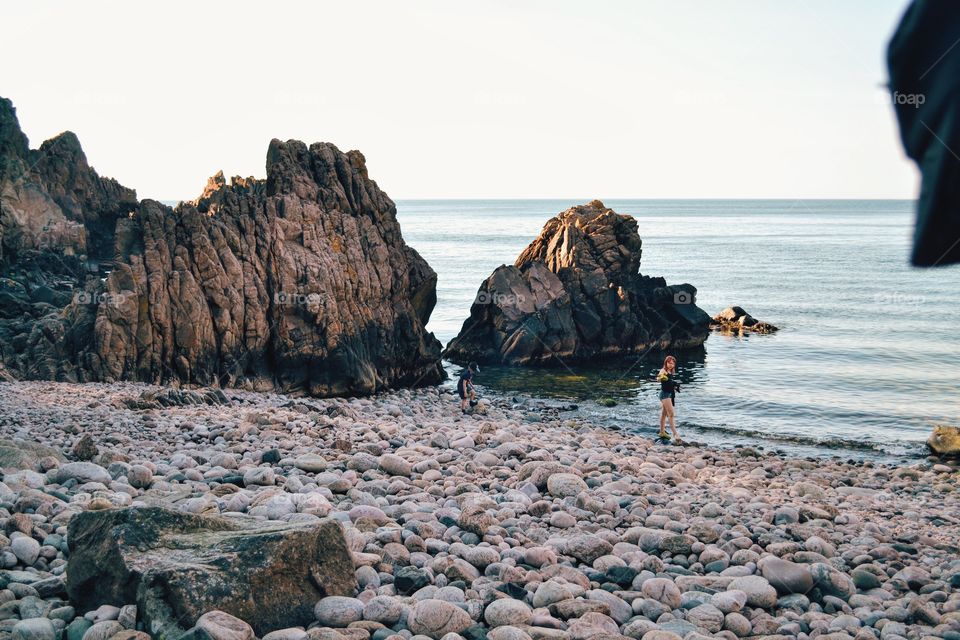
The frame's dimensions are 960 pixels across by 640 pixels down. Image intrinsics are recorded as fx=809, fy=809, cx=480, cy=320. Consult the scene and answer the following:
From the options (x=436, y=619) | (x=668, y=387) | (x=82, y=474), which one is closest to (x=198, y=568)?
(x=436, y=619)

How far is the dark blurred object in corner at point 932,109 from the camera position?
165cm

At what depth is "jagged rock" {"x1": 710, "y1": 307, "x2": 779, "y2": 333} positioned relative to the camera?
4322cm

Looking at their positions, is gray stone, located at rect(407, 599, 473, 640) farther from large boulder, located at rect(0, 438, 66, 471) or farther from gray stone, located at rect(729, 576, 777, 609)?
large boulder, located at rect(0, 438, 66, 471)

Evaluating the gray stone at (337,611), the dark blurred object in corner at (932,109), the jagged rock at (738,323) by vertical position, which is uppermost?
the dark blurred object in corner at (932,109)

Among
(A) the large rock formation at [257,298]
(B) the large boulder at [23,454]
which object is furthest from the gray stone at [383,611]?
(A) the large rock formation at [257,298]

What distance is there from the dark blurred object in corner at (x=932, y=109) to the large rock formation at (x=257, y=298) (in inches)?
874

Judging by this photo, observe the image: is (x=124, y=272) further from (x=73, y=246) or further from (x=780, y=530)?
(x=73, y=246)

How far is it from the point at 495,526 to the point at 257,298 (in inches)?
633

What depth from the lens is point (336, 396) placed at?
80.7 ft

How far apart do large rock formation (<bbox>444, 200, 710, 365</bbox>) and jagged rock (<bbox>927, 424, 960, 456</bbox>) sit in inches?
608

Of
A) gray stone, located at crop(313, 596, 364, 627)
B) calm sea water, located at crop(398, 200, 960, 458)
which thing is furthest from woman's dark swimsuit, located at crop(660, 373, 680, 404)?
gray stone, located at crop(313, 596, 364, 627)

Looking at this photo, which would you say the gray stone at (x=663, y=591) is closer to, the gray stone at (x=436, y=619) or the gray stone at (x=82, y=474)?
the gray stone at (x=436, y=619)

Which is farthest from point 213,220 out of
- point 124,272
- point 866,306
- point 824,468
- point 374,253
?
point 866,306

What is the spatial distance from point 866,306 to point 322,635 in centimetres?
4996
